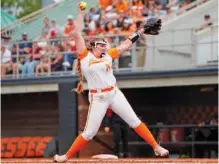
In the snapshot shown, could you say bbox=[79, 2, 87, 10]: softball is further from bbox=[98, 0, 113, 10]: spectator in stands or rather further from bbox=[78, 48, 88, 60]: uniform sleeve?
bbox=[98, 0, 113, 10]: spectator in stands

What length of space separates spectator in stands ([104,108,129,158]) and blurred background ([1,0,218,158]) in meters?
0.61

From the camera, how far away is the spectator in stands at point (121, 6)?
1960 centimetres

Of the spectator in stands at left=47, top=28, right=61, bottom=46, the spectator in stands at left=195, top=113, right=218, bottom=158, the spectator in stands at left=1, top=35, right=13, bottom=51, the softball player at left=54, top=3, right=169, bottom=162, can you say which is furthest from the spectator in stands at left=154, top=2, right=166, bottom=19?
the softball player at left=54, top=3, right=169, bottom=162

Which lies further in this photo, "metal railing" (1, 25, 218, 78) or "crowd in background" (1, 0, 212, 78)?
"crowd in background" (1, 0, 212, 78)

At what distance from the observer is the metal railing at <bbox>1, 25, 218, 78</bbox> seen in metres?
16.6

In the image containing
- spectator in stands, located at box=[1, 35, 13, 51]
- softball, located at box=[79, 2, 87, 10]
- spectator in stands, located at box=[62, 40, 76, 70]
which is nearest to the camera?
softball, located at box=[79, 2, 87, 10]

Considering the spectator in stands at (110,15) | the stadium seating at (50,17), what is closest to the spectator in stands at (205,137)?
the spectator in stands at (110,15)

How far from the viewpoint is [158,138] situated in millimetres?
17234

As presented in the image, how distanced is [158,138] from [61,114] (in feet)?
7.24

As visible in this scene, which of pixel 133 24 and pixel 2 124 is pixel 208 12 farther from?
pixel 2 124

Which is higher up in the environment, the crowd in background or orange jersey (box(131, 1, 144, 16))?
orange jersey (box(131, 1, 144, 16))

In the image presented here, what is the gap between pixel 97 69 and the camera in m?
10.8

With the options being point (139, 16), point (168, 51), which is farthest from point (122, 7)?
point (168, 51)

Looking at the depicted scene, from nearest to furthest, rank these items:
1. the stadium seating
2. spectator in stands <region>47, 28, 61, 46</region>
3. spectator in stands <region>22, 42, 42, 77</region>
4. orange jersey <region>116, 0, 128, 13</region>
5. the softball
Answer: the softball → spectator in stands <region>47, 28, 61, 46</region> → spectator in stands <region>22, 42, 42, 77</region> → orange jersey <region>116, 0, 128, 13</region> → the stadium seating
